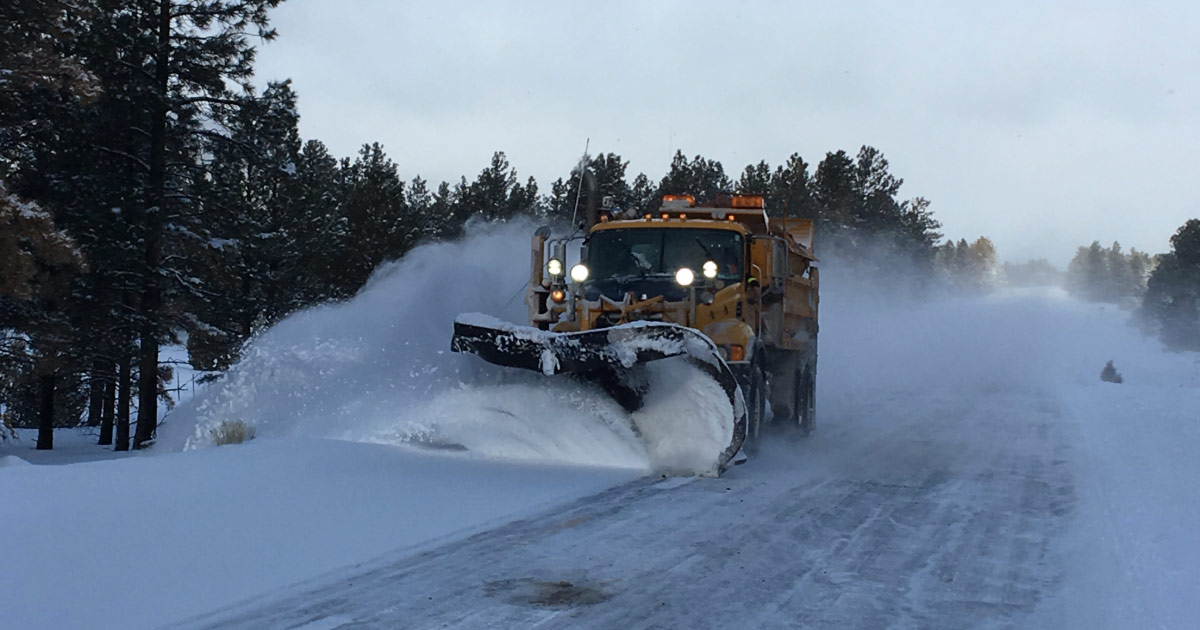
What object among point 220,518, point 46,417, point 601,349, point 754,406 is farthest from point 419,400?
point 46,417

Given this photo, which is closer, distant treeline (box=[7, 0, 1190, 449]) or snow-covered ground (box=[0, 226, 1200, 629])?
snow-covered ground (box=[0, 226, 1200, 629])

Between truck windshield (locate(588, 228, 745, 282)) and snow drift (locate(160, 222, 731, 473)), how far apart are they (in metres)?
1.87

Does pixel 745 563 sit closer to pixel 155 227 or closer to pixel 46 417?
pixel 155 227

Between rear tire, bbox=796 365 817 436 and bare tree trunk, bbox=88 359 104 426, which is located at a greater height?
rear tire, bbox=796 365 817 436

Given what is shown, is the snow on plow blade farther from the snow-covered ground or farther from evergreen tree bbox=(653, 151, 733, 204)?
evergreen tree bbox=(653, 151, 733, 204)

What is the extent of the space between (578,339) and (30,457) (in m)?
17.6

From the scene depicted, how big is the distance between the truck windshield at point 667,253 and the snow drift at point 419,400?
1874mm

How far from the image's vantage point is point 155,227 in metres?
21.6

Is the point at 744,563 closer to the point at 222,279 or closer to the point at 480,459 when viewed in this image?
the point at 480,459

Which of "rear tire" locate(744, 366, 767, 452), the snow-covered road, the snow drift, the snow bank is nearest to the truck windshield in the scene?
"rear tire" locate(744, 366, 767, 452)

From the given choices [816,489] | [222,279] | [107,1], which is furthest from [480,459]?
[222,279]

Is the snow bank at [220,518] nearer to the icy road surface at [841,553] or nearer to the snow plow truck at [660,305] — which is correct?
the icy road surface at [841,553]

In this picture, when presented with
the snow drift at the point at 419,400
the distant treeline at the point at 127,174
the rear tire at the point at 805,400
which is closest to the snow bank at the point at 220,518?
the snow drift at the point at 419,400

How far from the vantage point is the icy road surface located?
5.08 m
